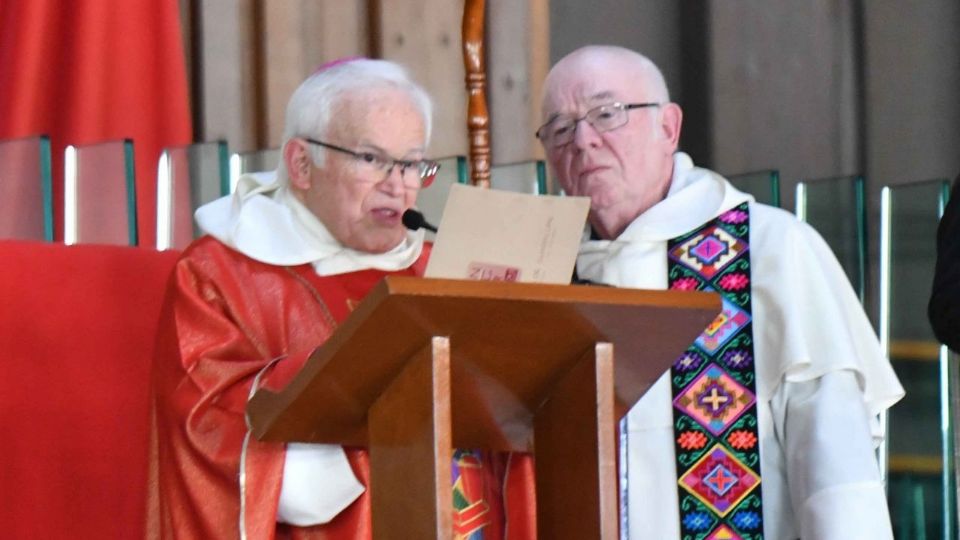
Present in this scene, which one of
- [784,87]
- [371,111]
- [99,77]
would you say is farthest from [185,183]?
[784,87]

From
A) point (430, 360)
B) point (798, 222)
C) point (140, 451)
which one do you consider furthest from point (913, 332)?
point (430, 360)

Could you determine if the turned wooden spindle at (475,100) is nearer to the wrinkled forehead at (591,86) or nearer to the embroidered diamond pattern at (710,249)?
the wrinkled forehead at (591,86)

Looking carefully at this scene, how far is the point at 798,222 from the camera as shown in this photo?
424cm

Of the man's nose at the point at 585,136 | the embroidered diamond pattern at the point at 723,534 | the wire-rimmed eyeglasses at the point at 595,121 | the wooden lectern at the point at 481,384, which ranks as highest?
the wire-rimmed eyeglasses at the point at 595,121

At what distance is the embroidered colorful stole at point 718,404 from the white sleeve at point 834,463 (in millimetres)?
118

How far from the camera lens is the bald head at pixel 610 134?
4195 millimetres

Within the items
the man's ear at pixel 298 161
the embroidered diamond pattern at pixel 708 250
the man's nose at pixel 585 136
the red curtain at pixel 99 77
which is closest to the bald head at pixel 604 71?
the man's nose at pixel 585 136

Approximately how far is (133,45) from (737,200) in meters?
2.08

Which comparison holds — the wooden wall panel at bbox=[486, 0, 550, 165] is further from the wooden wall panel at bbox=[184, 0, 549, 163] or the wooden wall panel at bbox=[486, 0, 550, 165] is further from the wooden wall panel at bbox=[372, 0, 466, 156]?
the wooden wall panel at bbox=[372, 0, 466, 156]

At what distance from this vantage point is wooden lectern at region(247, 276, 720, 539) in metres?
2.87

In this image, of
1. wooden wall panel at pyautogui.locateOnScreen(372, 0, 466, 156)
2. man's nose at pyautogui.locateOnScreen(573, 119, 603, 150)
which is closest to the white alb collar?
man's nose at pyautogui.locateOnScreen(573, 119, 603, 150)

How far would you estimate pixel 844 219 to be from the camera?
17.7 feet

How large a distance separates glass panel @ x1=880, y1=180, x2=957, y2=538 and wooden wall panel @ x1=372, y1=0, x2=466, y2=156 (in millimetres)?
1485

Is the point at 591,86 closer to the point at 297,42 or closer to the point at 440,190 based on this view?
the point at 440,190
